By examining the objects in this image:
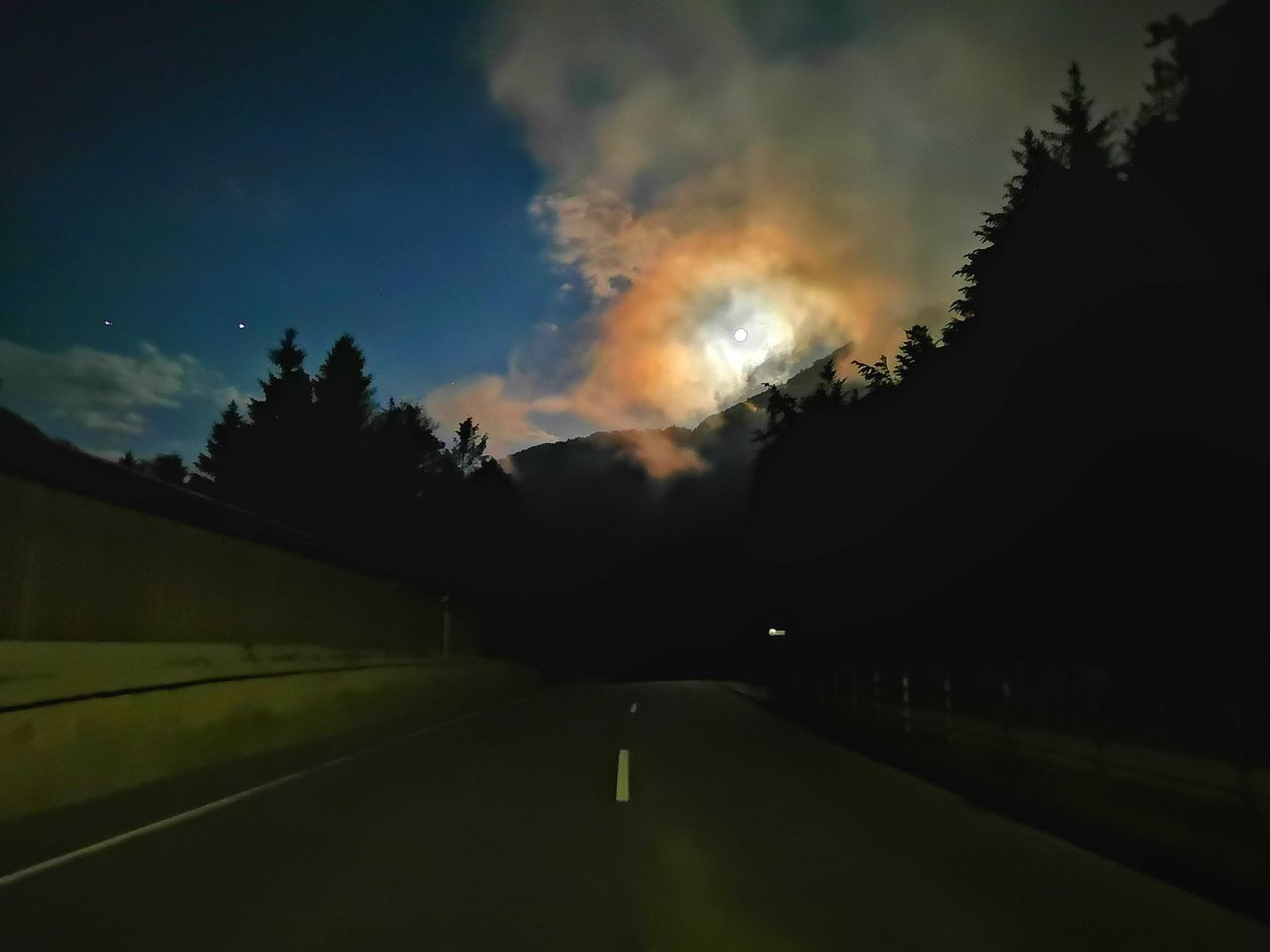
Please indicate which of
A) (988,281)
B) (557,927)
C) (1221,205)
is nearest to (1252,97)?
(1221,205)

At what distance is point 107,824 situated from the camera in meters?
8.41

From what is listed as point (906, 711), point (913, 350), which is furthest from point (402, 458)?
point (906, 711)

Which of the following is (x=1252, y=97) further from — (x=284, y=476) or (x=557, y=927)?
(x=284, y=476)

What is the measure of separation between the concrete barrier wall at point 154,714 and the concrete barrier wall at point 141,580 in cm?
44

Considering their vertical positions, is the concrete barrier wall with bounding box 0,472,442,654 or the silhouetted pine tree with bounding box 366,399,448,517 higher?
the silhouetted pine tree with bounding box 366,399,448,517

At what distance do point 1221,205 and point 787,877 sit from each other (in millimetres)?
20338

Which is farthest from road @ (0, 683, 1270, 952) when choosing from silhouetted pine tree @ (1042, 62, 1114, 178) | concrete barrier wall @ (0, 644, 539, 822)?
silhouetted pine tree @ (1042, 62, 1114, 178)

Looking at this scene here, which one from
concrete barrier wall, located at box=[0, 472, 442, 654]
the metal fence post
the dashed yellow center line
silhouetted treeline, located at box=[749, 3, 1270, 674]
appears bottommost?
the dashed yellow center line

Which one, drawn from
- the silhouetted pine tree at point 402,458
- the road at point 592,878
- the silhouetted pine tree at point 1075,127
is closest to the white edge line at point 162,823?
the road at point 592,878

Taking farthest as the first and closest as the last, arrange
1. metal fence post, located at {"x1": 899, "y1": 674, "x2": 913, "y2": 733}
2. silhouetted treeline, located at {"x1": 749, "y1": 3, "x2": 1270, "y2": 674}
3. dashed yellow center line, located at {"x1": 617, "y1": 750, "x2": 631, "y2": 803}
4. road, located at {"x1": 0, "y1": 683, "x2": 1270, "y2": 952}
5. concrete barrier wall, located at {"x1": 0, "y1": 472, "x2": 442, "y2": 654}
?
silhouetted treeline, located at {"x1": 749, "y1": 3, "x2": 1270, "y2": 674} → metal fence post, located at {"x1": 899, "y1": 674, "x2": 913, "y2": 733} → concrete barrier wall, located at {"x1": 0, "y1": 472, "x2": 442, "y2": 654} → dashed yellow center line, located at {"x1": 617, "y1": 750, "x2": 631, "y2": 803} → road, located at {"x1": 0, "y1": 683, "x2": 1270, "y2": 952}

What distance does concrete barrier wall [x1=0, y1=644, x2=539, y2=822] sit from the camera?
8.88 m

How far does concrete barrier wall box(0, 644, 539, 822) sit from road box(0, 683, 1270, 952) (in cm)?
101

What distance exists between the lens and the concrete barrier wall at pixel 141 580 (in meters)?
12.3

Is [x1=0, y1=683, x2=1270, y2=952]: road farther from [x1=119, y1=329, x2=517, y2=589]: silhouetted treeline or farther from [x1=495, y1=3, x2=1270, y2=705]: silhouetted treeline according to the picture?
[x1=119, y1=329, x2=517, y2=589]: silhouetted treeline
